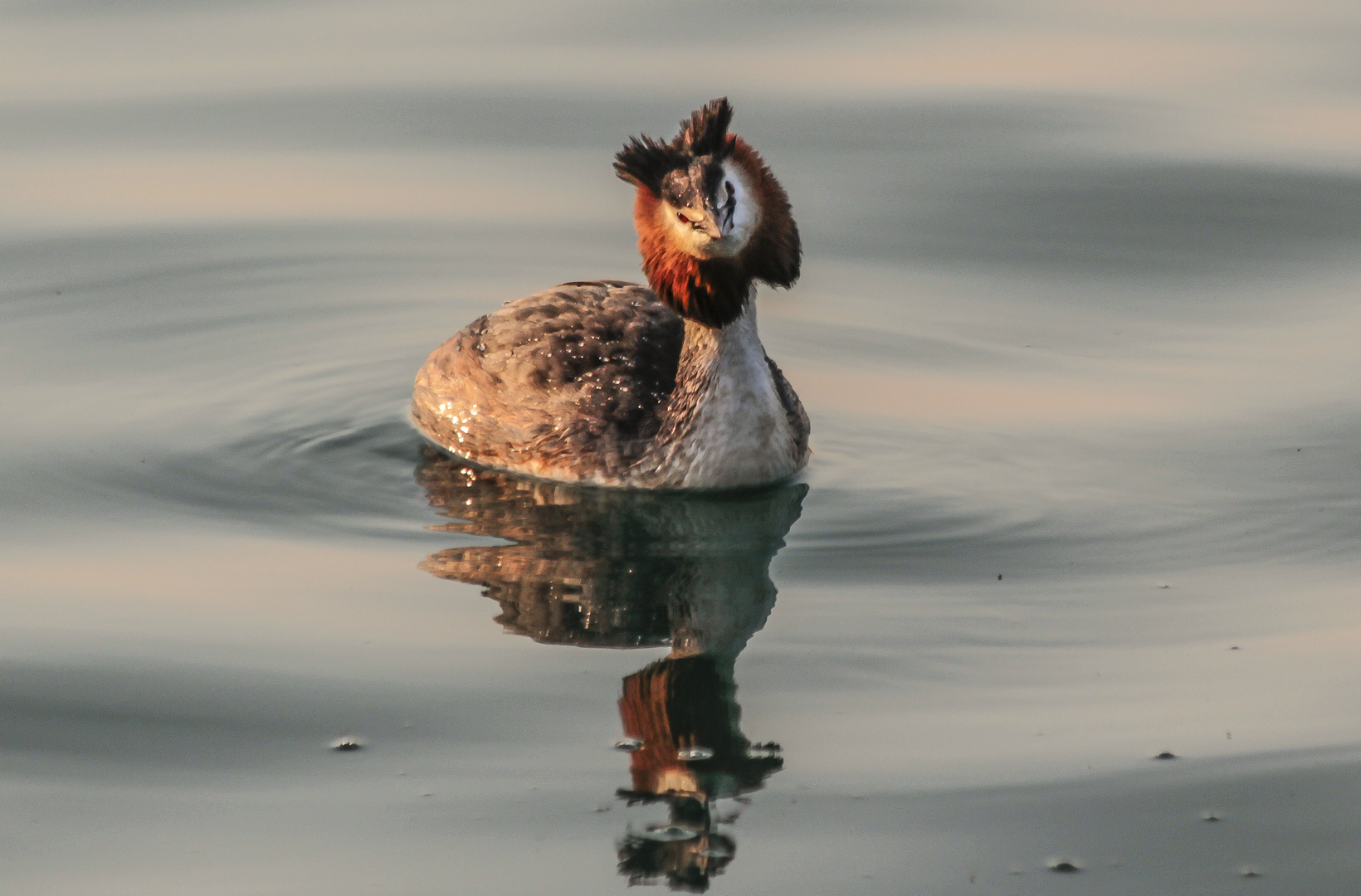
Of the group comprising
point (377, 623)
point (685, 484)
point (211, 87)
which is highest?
point (211, 87)

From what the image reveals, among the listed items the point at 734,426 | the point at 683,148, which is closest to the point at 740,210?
the point at 683,148

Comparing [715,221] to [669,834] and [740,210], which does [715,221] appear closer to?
[740,210]

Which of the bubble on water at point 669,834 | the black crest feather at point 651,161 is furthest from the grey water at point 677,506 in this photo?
the black crest feather at point 651,161

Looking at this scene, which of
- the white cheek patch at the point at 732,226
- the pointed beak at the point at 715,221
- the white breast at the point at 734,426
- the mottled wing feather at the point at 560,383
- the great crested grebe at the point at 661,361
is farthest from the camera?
the mottled wing feather at the point at 560,383

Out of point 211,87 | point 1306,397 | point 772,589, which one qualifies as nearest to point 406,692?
point 772,589

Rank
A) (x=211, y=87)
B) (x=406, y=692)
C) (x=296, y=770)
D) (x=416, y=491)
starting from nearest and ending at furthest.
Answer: (x=296, y=770) < (x=406, y=692) < (x=416, y=491) < (x=211, y=87)

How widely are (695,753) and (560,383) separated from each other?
3.66 metres

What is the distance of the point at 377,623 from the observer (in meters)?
8.00

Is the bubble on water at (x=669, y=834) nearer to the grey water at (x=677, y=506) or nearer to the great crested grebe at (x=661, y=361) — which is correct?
the grey water at (x=677, y=506)

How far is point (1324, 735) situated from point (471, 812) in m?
3.13

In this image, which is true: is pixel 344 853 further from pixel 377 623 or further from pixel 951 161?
pixel 951 161

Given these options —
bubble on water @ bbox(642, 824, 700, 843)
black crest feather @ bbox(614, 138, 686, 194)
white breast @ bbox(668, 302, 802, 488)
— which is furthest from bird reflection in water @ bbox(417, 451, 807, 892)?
black crest feather @ bbox(614, 138, 686, 194)

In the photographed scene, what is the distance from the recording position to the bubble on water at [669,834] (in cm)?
630

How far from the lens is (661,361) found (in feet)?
33.8
